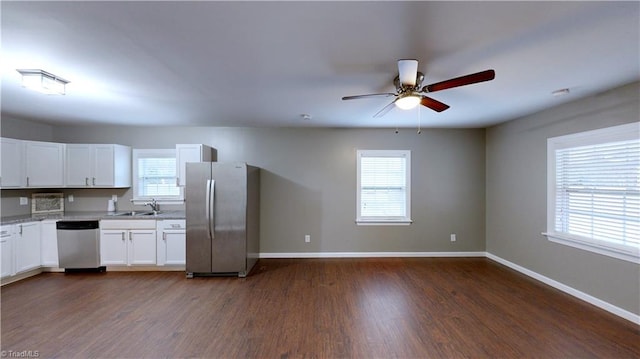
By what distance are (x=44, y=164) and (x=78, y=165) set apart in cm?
40

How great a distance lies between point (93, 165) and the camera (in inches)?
178

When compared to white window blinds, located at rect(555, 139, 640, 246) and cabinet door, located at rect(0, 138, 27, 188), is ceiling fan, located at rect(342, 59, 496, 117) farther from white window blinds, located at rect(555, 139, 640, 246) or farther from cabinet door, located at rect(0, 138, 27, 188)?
cabinet door, located at rect(0, 138, 27, 188)

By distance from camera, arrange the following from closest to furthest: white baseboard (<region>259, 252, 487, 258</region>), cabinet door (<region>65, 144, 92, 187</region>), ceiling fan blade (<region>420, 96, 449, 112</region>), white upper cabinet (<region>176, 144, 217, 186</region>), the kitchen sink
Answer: ceiling fan blade (<region>420, 96, 449, 112</region>)
the kitchen sink
cabinet door (<region>65, 144, 92, 187</region>)
white upper cabinet (<region>176, 144, 217, 186</region>)
white baseboard (<region>259, 252, 487, 258</region>)

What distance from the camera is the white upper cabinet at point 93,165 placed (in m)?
4.47

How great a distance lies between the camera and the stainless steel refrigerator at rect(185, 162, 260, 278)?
403 cm

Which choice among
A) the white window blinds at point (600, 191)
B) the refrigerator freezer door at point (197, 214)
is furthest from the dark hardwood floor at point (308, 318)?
the white window blinds at point (600, 191)

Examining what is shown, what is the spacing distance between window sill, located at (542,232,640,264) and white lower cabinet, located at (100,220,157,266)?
5821 millimetres

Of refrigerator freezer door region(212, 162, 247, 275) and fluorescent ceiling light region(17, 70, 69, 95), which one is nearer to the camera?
fluorescent ceiling light region(17, 70, 69, 95)

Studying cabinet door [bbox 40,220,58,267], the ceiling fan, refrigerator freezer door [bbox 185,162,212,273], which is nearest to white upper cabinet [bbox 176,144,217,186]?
refrigerator freezer door [bbox 185,162,212,273]

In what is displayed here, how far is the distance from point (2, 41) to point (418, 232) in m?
5.51

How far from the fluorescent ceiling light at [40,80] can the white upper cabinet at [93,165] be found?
228 cm

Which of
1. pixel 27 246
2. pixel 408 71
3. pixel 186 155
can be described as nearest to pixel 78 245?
pixel 27 246

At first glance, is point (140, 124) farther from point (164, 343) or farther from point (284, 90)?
point (164, 343)

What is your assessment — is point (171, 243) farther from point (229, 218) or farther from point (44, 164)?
point (44, 164)
